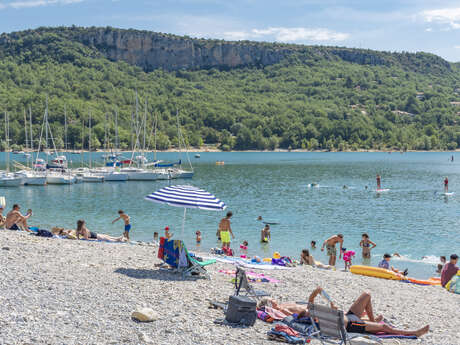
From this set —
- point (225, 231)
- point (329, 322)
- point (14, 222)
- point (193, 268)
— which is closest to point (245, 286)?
point (193, 268)

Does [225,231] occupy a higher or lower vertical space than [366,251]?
higher

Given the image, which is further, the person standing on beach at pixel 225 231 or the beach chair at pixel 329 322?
the person standing on beach at pixel 225 231

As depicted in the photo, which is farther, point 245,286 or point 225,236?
point 225,236

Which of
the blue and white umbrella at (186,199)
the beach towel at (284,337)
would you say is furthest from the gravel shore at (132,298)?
the blue and white umbrella at (186,199)

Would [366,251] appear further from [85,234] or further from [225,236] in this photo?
[85,234]

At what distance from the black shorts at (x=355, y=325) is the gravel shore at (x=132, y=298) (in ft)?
2.95

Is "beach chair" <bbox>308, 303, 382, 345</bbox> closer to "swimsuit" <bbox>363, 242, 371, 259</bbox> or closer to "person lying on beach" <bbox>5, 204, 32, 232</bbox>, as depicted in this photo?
"swimsuit" <bbox>363, 242, 371, 259</bbox>

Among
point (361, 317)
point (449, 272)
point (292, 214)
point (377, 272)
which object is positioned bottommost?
point (292, 214)

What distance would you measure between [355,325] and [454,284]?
724 cm

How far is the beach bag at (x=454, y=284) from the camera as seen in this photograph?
14.1 meters

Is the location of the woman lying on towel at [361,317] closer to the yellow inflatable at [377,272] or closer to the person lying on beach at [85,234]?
the yellow inflatable at [377,272]

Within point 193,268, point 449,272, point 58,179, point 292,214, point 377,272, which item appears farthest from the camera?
point 58,179

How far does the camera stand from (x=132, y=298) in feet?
30.5

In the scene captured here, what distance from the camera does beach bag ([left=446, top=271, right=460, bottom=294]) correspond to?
Answer: 46.2ft
